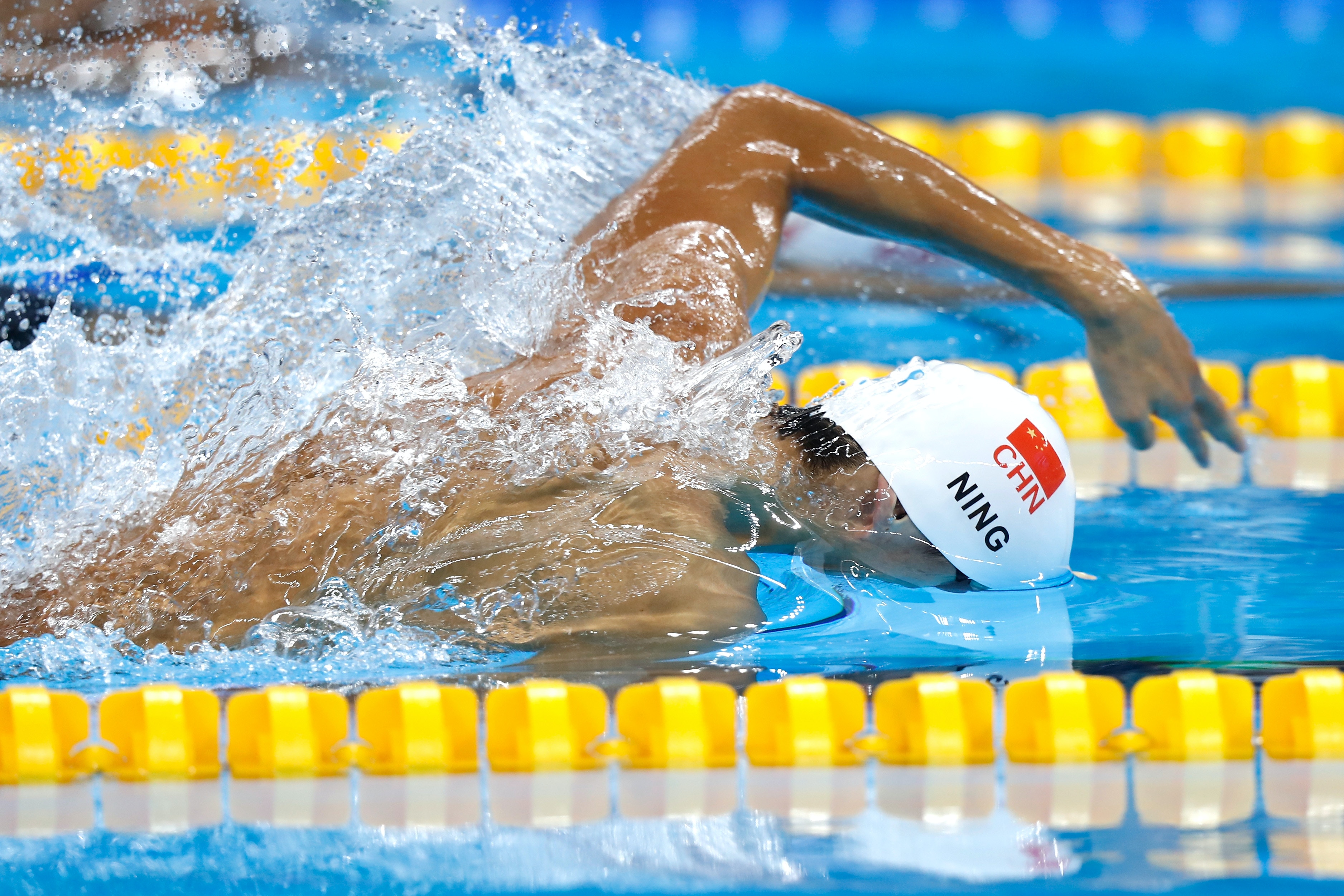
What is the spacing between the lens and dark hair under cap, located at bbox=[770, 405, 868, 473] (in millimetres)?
1983

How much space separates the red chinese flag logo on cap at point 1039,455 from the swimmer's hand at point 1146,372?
0.34m

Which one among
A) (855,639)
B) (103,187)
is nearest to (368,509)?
(855,639)

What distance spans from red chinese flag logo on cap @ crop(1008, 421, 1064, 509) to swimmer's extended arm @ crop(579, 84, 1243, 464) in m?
0.34

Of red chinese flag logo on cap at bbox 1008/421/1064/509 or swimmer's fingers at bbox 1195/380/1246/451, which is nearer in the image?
red chinese flag logo on cap at bbox 1008/421/1064/509

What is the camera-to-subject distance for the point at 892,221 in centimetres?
239

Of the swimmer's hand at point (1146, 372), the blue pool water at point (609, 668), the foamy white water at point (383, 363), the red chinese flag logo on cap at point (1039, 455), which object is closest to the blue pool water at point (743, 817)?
the blue pool water at point (609, 668)

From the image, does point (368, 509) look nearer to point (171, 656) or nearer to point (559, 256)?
point (171, 656)

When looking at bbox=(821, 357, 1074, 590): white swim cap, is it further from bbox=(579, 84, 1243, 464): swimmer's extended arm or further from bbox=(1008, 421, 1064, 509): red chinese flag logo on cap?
bbox=(579, 84, 1243, 464): swimmer's extended arm

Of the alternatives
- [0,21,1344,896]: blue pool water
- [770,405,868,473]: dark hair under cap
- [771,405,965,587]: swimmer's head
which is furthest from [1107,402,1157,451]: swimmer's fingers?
[770,405,868,473]: dark hair under cap

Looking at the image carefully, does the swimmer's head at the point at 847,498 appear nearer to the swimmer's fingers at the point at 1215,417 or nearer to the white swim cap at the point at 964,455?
the white swim cap at the point at 964,455

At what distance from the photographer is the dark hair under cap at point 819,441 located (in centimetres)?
198

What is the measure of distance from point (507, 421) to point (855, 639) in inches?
23.3

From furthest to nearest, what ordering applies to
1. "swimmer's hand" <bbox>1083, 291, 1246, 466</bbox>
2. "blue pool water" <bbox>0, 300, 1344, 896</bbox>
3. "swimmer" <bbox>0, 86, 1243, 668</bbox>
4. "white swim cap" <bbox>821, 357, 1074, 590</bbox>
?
1. "swimmer's hand" <bbox>1083, 291, 1246, 466</bbox>
2. "white swim cap" <bbox>821, 357, 1074, 590</bbox>
3. "swimmer" <bbox>0, 86, 1243, 668</bbox>
4. "blue pool water" <bbox>0, 300, 1344, 896</bbox>

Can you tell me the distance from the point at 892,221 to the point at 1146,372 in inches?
19.4
